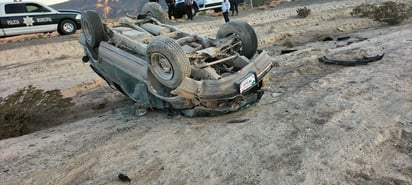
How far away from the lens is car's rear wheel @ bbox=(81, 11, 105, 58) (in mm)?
6102

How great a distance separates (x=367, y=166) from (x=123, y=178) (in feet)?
7.61

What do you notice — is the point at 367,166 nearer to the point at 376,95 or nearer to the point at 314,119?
the point at 314,119

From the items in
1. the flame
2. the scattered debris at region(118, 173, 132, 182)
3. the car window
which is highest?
the flame

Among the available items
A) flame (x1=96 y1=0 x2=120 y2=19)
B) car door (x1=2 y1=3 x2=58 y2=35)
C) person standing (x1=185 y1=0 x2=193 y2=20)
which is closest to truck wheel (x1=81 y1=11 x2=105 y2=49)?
car door (x1=2 y1=3 x2=58 y2=35)

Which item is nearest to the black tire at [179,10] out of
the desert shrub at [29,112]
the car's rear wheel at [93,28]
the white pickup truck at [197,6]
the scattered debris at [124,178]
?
the white pickup truck at [197,6]

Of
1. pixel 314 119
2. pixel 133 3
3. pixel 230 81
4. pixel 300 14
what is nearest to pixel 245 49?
pixel 230 81

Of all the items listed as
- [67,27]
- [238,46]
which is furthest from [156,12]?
[67,27]

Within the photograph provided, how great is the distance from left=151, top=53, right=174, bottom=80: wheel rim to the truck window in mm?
12332

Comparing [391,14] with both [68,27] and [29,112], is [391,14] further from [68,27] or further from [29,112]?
[68,27]

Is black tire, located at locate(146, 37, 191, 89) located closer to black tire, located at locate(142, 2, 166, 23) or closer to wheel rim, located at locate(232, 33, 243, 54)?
wheel rim, located at locate(232, 33, 243, 54)

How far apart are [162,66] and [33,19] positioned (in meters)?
12.3

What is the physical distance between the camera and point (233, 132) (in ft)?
15.0

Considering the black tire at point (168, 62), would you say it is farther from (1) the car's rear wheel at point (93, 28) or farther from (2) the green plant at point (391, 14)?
(2) the green plant at point (391, 14)

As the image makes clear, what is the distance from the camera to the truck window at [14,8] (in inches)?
585
